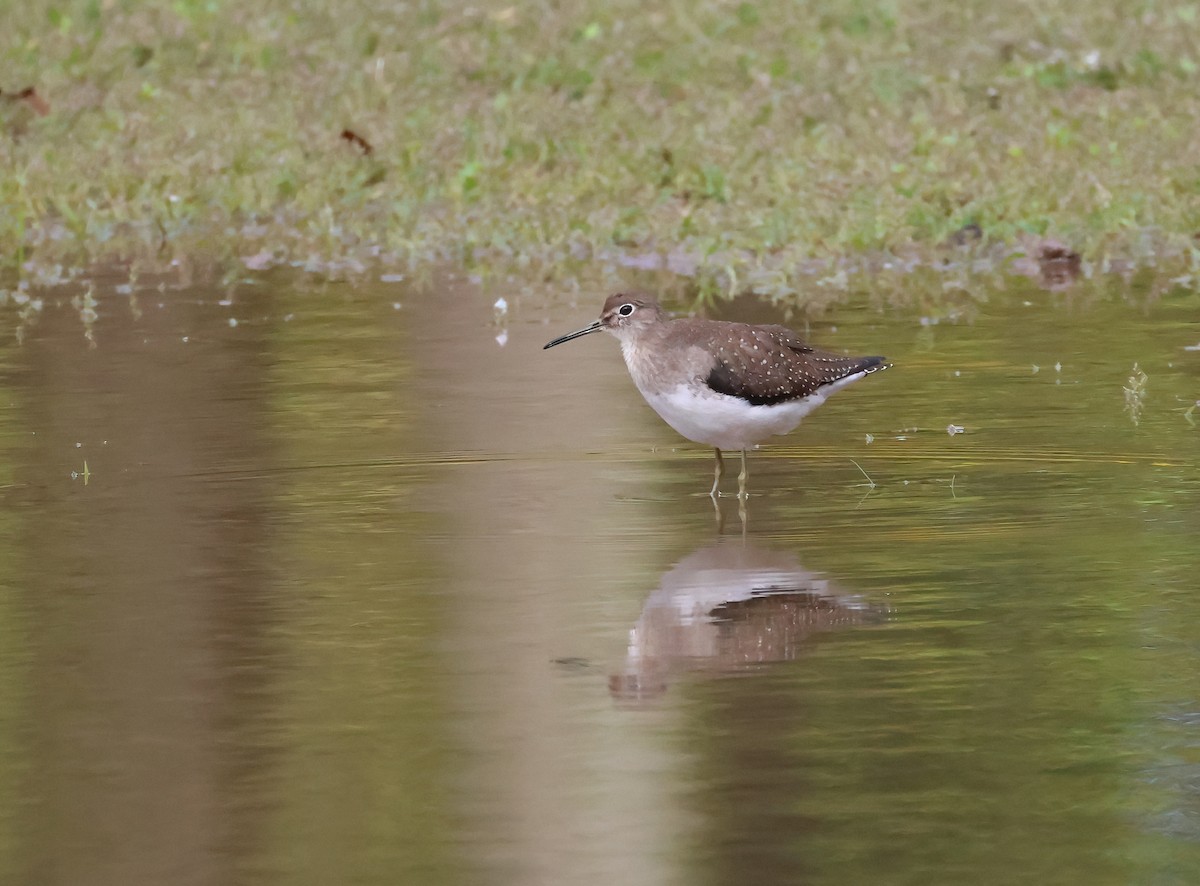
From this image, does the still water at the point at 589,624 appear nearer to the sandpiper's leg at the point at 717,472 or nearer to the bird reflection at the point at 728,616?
the bird reflection at the point at 728,616

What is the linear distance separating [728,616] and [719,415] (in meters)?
2.38

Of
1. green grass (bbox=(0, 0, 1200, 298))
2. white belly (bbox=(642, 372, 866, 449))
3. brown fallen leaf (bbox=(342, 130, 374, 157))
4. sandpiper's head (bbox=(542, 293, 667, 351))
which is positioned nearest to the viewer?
white belly (bbox=(642, 372, 866, 449))

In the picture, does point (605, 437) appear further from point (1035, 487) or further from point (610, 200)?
point (610, 200)

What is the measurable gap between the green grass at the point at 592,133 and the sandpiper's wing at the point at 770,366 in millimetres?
4767

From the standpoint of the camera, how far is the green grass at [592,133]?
1847 centimetres

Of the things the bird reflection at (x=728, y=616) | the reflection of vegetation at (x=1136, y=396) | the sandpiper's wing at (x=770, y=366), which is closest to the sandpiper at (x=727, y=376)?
the sandpiper's wing at (x=770, y=366)

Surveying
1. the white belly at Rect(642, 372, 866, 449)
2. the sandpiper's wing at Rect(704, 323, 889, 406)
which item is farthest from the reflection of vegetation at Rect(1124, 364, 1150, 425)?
the white belly at Rect(642, 372, 866, 449)

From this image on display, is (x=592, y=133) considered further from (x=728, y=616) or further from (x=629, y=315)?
(x=728, y=616)

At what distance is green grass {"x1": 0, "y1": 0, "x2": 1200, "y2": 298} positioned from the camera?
18469mm

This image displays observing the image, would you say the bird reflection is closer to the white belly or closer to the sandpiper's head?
the white belly

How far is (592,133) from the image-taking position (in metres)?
21.6

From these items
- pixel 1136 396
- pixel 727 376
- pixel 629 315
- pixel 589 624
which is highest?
pixel 629 315

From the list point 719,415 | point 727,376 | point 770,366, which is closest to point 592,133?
point 770,366

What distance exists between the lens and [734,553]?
32.4 ft
